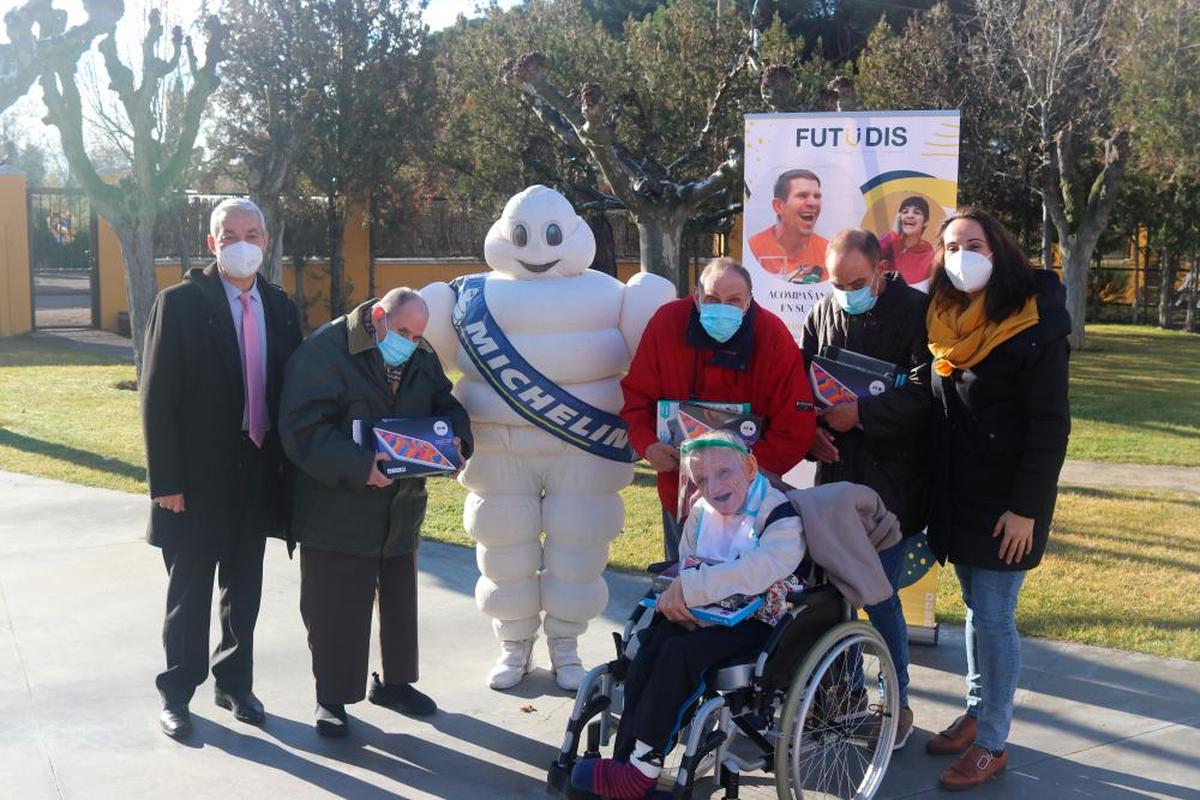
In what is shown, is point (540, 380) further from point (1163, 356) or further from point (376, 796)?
point (1163, 356)

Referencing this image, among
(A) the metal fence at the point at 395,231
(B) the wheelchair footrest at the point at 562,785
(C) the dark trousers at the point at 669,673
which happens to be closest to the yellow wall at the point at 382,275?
(A) the metal fence at the point at 395,231

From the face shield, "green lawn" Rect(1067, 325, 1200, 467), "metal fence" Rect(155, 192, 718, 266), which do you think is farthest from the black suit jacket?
"metal fence" Rect(155, 192, 718, 266)

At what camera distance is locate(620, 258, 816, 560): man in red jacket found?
170 inches

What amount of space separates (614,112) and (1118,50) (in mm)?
9285

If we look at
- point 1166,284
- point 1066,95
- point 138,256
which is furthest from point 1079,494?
point 1166,284

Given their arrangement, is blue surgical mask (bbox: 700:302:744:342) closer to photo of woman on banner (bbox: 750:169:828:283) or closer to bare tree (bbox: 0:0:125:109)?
photo of woman on banner (bbox: 750:169:828:283)

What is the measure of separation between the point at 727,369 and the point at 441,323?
128cm

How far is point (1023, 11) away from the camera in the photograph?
711 inches

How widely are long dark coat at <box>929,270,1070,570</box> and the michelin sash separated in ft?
4.14

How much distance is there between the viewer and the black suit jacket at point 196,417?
4316mm

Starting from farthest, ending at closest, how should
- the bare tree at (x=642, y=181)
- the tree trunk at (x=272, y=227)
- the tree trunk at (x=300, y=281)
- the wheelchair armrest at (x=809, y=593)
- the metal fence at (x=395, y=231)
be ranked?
the tree trunk at (x=300, y=281) < the metal fence at (x=395, y=231) < the tree trunk at (x=272, y=227) < the bare tree at (x=642, y=181) < the wheelchair armrest at (x=809, y=593)

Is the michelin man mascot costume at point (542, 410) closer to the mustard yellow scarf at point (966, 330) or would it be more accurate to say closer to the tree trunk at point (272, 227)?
the mustard yellow scarf at point (966, 330)

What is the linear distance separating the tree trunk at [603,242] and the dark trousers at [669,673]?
15.4m

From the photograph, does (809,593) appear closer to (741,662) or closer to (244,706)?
(741,662)
